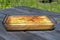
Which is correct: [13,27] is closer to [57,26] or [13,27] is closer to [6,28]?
[6,28]

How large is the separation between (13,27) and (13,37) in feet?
0.64

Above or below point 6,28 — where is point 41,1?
below

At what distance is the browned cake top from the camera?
1.70 metres

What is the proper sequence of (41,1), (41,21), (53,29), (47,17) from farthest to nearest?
(41,1), (47,17), (41,21), (53,29)

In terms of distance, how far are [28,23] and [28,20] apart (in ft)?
0.37

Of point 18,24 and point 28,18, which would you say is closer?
point 18,24

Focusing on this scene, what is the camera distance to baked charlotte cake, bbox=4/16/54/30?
1604 millimetres

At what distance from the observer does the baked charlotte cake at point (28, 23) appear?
1604 mm

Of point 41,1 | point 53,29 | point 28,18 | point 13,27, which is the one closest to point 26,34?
point 13,27

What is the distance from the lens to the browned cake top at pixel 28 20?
170cm

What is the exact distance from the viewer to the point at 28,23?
5.52 feet

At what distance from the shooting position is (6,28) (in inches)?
62.5

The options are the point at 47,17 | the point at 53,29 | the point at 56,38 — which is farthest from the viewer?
the point at 47,17

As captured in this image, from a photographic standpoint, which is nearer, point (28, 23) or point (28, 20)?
point (28, 23)
